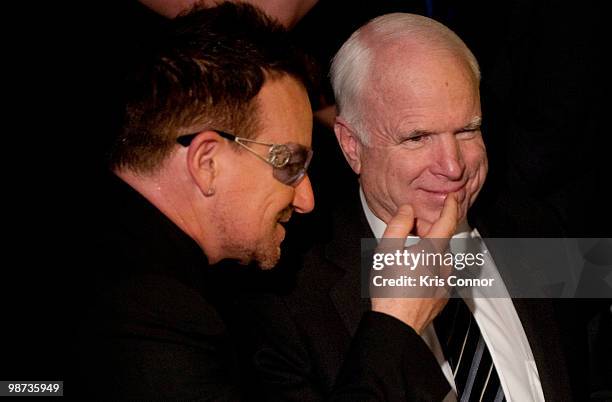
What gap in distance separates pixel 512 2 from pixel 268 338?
152 centimetres

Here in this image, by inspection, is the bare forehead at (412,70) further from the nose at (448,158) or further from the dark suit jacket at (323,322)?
the dark suit jacket at (323,322)

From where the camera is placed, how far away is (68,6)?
215cm

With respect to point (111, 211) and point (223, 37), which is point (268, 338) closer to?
point (111, 211)

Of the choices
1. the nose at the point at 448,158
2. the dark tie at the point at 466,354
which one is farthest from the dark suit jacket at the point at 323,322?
the nose at the point at 448,158

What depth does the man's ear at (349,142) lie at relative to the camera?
2283 mm

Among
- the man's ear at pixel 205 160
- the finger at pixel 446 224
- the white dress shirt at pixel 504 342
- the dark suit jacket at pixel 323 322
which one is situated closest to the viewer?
the man's ear at pixel 205 160

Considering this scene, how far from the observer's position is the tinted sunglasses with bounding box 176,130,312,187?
1.82 meters

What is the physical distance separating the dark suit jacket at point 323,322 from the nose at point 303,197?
0.27m

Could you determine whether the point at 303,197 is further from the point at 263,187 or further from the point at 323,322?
the point at 323,322

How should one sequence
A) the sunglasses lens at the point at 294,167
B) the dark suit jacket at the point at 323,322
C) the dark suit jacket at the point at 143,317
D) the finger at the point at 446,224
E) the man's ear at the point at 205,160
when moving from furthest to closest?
the dark suit jacket at the point at 323,322
the finger at the point at 446,224
the sunglasses lens at the point at 294,167
the man's ear at the point at 205,160
the dark suit jacket at the point at 143,317

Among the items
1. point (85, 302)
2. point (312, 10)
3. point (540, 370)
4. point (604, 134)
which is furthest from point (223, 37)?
point (604, 134)

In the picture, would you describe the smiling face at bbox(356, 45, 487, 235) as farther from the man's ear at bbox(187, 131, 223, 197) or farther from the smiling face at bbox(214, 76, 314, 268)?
the man's ear at bbox(187, 131, 223, 197)

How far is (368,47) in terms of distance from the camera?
2215 mm

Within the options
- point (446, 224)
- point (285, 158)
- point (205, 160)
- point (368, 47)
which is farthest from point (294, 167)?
point (368, 47)
